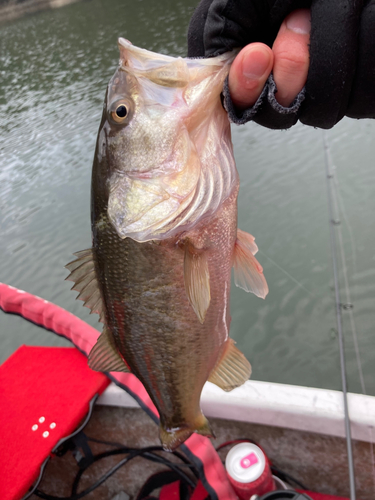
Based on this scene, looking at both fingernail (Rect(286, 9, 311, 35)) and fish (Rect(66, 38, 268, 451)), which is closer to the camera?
fingernail (Rect(286, 9, 311, 35))

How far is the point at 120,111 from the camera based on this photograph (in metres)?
1.34

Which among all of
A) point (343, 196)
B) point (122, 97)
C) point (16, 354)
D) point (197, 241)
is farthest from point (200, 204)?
point (343, 196)

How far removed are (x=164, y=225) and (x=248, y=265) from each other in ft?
1.38

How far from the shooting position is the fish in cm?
127

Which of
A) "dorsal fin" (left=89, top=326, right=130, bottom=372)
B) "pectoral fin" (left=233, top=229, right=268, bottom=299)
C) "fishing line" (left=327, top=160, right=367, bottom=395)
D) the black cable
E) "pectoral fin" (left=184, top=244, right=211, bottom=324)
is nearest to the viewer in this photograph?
"pectoral fin" (left=184, top=244, right=211, bottom=324)

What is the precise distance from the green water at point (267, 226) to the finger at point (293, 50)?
3.46 metres

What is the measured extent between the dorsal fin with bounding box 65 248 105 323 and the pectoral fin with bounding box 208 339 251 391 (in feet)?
1.90

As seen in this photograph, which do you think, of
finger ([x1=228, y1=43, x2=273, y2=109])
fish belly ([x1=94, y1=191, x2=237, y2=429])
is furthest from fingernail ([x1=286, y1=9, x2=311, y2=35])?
fish belly ([x1=94, y1=191, x2=237, y2=429])

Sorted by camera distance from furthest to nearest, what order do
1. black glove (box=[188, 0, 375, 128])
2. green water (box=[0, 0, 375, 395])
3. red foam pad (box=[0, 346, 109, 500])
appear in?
1. green water (box=[0, 0, 375, 395])
2. red foam pad (box=[0, 346, 109, 500])
3. black glove (box=[188, 0, 375, 128])

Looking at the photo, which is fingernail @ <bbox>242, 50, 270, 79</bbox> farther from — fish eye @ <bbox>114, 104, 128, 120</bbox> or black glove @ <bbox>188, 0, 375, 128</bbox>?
fish eye @ <bbox>114, 104, 128, 120</bbox>

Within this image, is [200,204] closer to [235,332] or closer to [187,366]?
[187,366]

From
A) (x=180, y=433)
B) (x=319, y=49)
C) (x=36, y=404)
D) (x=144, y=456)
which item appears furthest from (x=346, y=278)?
(x=319, y=49)

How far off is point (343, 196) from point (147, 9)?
65.9 feet

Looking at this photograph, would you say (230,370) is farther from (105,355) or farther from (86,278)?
(86,278)
